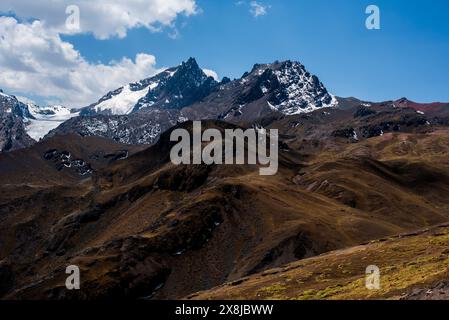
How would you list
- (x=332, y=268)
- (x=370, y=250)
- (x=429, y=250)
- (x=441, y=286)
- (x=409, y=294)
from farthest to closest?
(x=370, y=250) → (x=332, y=268) → (x=429, y=250) → (x=409, y=294) → (x=441, y=286)

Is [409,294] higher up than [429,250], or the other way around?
[429,250]

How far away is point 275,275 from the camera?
5094 inches

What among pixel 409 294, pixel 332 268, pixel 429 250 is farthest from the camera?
pixel 332 268

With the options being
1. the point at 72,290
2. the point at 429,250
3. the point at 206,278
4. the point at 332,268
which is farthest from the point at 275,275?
the point at 72,290

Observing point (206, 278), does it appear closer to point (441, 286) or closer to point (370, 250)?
point (370, 250)
